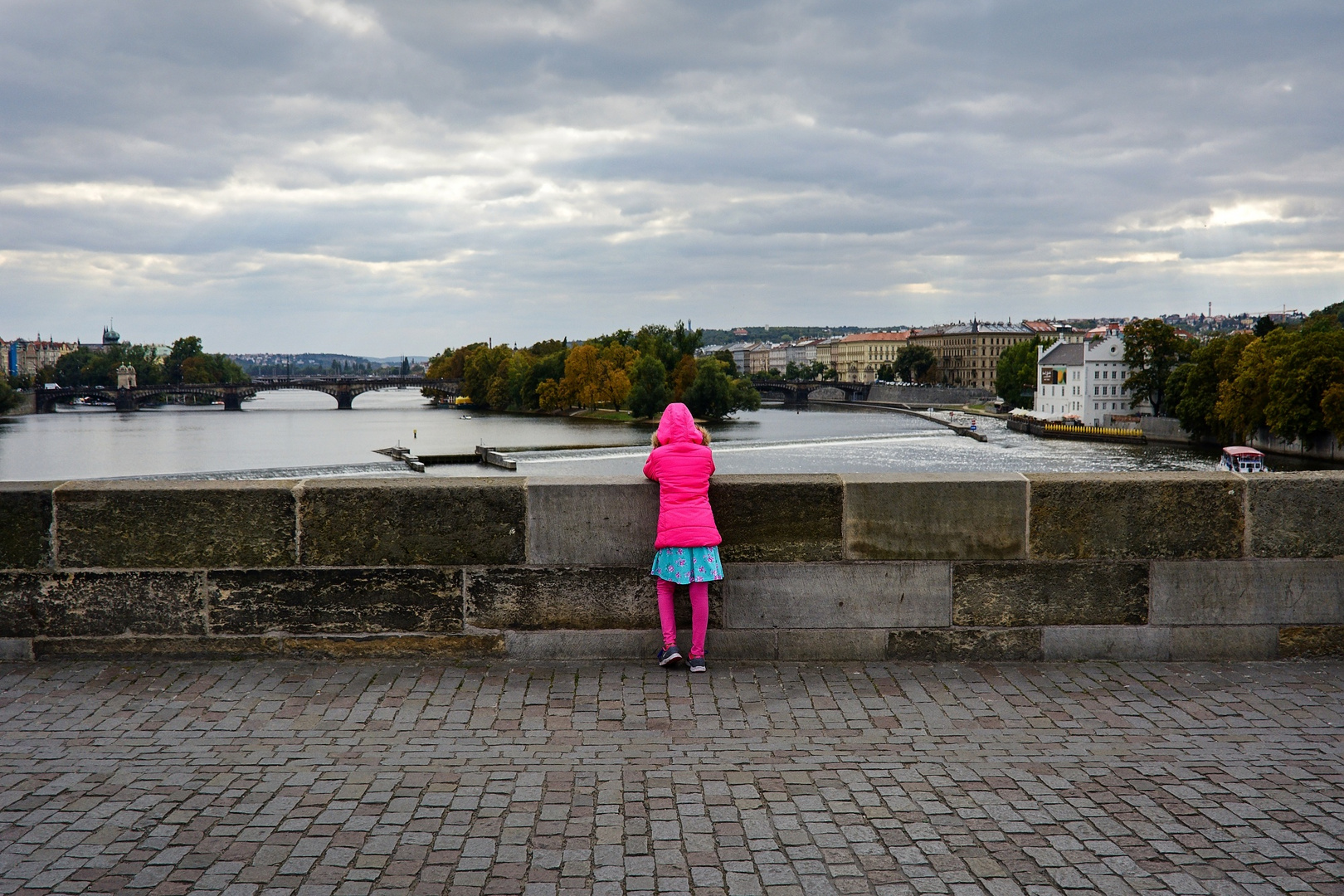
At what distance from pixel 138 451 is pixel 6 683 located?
6510cm

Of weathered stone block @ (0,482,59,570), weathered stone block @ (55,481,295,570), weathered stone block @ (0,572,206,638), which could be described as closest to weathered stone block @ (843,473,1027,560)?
weathered stone block @ (55,481,295,570)

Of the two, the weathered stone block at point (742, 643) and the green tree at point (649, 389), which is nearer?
the weathered stone block at point (742, 643)

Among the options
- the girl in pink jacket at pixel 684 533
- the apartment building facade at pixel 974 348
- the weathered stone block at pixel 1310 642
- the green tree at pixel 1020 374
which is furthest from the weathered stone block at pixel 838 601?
the apartment building facade at pixel 974 348

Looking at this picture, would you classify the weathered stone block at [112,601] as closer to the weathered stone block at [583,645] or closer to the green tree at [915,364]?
the weathered stone block at [583,645]

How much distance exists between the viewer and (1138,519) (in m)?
5.34

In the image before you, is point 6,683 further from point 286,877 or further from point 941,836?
point 941,836

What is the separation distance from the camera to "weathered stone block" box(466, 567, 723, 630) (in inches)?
208

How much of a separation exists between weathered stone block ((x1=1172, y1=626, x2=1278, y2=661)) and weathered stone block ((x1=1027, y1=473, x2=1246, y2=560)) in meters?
0.37

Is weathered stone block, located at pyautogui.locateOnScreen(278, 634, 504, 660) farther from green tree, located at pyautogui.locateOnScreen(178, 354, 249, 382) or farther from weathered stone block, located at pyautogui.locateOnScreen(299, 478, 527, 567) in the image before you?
green tree, located at pyautogui.locateOnScreen(178, 354, 249, 382)

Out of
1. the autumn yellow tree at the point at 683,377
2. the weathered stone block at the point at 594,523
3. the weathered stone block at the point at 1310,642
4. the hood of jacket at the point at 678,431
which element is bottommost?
the weathered stone block at the point at 1310,642

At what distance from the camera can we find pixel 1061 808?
353cm

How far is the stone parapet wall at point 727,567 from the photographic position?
17.2ft

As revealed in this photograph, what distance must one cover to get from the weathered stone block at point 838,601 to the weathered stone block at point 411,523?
1.15 metres

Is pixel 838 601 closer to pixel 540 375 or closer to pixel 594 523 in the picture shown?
pixel 594 523
